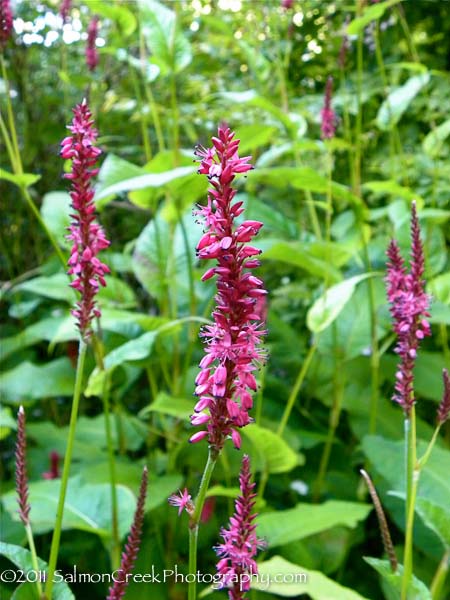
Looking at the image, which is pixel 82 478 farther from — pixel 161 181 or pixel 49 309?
pixel 49 309

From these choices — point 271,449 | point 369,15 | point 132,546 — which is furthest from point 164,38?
point 132,546

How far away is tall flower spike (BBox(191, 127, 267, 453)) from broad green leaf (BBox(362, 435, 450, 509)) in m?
0.94

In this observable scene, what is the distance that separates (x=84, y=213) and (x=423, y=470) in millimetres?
1053

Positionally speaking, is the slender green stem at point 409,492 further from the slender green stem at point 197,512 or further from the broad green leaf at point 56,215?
the broad green leaf at point 56,215

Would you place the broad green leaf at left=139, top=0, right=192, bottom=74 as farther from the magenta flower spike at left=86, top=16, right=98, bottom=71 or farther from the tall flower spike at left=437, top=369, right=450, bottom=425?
the tall flower spike at left=437, top=369, right=450, bottom=425

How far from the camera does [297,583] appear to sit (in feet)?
4.38

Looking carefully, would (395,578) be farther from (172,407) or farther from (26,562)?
(172,407)

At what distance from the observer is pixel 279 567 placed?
1360 mm

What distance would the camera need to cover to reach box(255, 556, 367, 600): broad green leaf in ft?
3.99

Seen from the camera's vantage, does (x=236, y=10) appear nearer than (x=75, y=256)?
No

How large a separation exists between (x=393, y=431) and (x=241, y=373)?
1.55 m

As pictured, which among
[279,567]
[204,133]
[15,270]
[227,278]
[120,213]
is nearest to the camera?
[227,278]

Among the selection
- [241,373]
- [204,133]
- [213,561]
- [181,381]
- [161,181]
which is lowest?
[213,561]

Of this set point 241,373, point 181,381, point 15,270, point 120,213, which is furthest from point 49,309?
point 241,373
